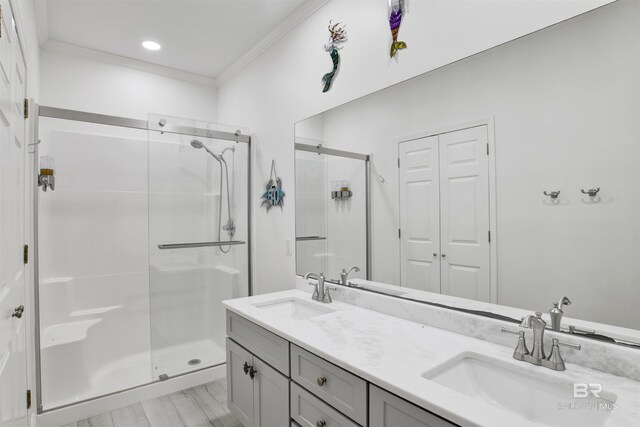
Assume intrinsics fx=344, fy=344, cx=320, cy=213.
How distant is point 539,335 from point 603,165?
577 millimetres

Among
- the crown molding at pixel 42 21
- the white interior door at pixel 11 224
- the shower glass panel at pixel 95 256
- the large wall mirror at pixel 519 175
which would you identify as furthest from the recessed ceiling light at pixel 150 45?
the large wall mirror at pixel 519 175

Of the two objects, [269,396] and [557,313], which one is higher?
[557,313]

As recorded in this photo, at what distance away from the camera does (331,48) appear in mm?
2102

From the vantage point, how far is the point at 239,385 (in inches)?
76.4

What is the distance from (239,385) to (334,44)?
2072 mm

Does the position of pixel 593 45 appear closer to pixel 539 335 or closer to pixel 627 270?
pixel 627 270

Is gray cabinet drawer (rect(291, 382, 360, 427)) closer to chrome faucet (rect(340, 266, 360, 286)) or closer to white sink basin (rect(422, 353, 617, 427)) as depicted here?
white sink basin (rect(422, 353, 617, 427))

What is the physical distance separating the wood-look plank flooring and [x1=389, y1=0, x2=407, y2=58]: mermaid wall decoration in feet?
7.79

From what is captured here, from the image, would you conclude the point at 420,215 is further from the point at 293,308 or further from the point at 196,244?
the point at 196,244

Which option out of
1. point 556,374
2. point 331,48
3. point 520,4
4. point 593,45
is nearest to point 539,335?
point 556,374

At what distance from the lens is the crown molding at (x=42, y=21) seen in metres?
2.22

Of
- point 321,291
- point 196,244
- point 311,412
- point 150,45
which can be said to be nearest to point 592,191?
point 311,412

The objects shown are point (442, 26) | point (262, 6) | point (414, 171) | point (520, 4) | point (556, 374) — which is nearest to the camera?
point (556, 374)

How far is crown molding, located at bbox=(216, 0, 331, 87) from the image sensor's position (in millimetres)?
2271
